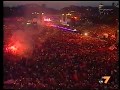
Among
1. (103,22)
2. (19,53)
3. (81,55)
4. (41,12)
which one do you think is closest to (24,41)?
(19,53)

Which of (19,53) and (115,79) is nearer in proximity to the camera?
(115,79)

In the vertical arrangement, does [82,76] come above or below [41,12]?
below

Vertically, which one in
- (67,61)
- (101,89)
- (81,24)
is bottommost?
(101,89)

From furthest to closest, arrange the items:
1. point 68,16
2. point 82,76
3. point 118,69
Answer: point 68,16 < point 82,76 < point 118,69

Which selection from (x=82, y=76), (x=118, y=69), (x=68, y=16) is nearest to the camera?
(x=118, y=69)

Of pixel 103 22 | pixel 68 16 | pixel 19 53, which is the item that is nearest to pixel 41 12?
pixel 68 16

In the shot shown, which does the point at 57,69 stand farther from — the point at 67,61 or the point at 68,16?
the point at 68,16

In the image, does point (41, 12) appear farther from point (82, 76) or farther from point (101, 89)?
point (101, 89)
